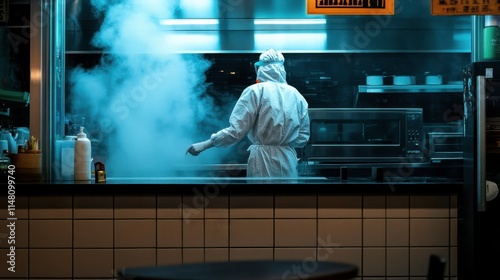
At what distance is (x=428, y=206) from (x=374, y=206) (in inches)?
11.8

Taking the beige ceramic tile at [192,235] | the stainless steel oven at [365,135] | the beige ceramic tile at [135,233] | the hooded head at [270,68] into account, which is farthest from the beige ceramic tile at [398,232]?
the stainless steel oven at [365,135]

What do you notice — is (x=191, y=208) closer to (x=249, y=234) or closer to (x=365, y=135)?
(x=249, y=234)

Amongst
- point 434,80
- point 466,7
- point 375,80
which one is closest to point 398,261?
point 466,7

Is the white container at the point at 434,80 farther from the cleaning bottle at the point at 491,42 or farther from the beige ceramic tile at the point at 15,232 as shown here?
the beige ceramic tile at the point at 15,232

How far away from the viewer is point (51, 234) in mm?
3459

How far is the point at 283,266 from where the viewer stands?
81.2 inches

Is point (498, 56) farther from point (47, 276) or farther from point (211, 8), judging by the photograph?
point (211, 8)

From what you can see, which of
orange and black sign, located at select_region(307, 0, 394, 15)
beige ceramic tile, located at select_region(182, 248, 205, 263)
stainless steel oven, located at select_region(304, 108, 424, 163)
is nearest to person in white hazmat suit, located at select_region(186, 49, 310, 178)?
stainless steel oven, located at select_region(304, 108, 424, 163)

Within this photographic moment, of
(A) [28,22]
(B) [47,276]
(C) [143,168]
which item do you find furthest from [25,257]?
(C) [143,168]

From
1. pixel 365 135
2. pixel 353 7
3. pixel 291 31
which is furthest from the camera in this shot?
pixel 291 31

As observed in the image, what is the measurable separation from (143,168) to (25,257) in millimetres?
2811

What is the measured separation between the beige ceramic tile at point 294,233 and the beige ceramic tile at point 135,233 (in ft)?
2.20

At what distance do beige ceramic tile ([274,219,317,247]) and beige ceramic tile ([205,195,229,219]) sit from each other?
28 centimetres

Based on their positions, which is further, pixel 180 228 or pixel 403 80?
pixel 403 80
